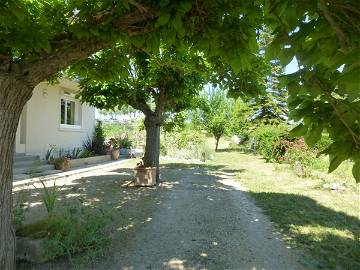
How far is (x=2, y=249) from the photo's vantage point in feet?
14.4

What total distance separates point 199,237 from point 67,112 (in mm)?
14270

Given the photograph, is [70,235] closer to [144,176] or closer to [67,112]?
[144,176]

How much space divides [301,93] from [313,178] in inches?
519

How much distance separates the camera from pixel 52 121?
652 inches

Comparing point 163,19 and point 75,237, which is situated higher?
point 163,19

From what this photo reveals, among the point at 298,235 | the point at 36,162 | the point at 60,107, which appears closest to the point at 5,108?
the point at 298,235

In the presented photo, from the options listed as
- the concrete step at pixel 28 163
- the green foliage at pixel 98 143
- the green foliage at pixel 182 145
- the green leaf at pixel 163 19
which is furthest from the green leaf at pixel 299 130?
the green foliage at pixel 182 145

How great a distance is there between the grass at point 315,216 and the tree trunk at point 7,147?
373cm

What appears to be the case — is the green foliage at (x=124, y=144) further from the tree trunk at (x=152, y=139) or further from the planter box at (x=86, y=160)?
the tree trunk at (x=152, y=139)

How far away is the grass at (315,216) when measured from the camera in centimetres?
551

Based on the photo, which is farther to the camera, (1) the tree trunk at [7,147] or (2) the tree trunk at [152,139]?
A: (2) the tree trunk at [152,139]

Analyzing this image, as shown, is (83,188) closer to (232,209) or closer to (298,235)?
(232,209)

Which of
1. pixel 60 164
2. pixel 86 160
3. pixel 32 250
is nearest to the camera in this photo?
pixel 32 250

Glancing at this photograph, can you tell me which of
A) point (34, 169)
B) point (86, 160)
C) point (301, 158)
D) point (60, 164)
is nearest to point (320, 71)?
point (34, 169)
